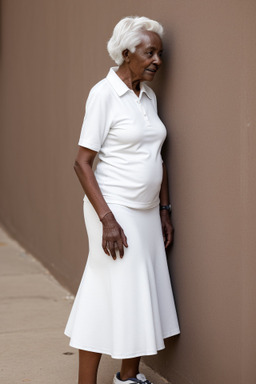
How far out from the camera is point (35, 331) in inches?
206

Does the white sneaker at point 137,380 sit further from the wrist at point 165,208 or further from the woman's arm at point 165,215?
the wrist at point 165,208

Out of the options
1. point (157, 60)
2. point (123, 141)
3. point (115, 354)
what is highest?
point (157, 60)

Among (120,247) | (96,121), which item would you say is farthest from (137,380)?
(96,121)

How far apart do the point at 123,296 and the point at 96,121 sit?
901mm

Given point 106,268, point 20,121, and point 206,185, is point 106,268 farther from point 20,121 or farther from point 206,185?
point 20,121

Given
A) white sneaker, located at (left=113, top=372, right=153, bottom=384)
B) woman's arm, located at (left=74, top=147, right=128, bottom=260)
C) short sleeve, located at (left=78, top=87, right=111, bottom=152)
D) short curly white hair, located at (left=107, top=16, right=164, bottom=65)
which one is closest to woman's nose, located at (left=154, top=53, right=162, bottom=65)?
short curly white hair, located at (left=107, top=16, right=164, bottom=65)

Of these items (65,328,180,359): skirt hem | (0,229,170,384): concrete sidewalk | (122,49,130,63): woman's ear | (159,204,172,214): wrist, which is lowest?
(0,229,170,384): concrete sidewalk

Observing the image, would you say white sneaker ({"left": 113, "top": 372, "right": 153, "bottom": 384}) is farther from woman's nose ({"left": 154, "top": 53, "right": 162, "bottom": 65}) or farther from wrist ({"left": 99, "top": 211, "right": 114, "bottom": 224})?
woman's nose ({"left": 154, "top": 53, "right": 162, "bottom": 65})

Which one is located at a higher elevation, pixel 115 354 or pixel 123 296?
pixel 123 296

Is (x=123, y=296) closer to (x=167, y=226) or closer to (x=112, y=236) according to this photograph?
(x=112, y=236)

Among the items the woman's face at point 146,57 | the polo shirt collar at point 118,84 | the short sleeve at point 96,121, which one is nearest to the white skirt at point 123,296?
the short sleeve at point 96,121

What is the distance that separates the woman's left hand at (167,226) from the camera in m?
4.11

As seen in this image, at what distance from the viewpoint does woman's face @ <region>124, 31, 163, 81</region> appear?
380 cm

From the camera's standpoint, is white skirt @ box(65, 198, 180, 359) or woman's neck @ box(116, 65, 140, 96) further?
woman's neck @ box(116, 65, 140, 96)
